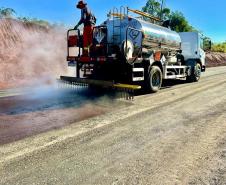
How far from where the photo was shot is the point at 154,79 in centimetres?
1155

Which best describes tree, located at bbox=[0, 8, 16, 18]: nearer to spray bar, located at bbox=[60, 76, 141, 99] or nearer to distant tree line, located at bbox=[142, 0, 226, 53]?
spray bar, located at bbox=[60, 76, 141, 99]

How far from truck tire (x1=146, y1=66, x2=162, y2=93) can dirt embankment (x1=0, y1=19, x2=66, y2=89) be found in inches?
242

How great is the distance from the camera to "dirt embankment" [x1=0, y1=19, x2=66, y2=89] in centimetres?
1593

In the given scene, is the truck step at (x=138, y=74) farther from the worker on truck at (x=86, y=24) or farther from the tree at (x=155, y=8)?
the tree at (x=155, y=8)

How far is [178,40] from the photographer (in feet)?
46.1

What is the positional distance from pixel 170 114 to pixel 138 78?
3.17 meters

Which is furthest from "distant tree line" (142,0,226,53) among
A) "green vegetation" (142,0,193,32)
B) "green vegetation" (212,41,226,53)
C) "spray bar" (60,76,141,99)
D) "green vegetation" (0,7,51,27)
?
"spray bar" (60,76,141,99)

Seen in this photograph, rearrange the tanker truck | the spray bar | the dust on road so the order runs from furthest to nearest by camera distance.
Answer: the tanker truck
the spray bar
the dust on road

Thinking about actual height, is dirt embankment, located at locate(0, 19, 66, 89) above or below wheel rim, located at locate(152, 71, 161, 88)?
above

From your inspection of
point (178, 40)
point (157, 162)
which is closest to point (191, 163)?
point (157, 162)

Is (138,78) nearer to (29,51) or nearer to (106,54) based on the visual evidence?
(106,54)

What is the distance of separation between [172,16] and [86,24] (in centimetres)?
4397

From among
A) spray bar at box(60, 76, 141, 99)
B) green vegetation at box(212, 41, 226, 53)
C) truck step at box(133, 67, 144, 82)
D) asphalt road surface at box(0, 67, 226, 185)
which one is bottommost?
asphalt road surface at box(0, 67, 226, 185)

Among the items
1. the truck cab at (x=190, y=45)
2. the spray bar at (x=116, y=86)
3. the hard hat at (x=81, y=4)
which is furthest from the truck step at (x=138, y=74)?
the truck cab at (x=190, y=45)
